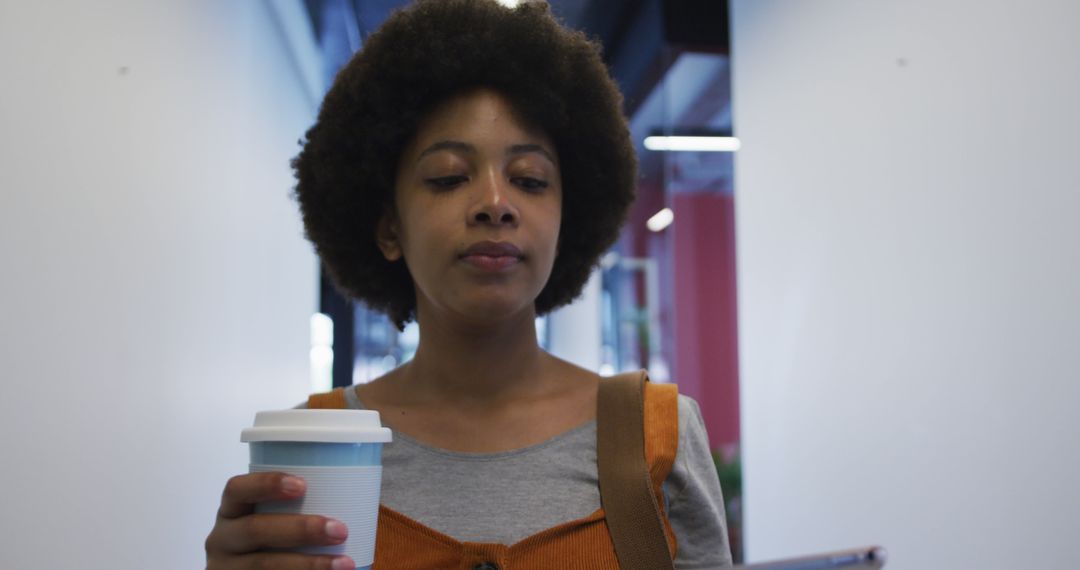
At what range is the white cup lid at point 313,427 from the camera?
0.81m

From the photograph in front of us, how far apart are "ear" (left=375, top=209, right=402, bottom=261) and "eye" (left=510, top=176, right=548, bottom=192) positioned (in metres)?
Result: 0.27

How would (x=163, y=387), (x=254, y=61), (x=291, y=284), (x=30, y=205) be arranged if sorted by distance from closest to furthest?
(x=30, y=205) → (x=163, y=387) → (x=254, y=61) → (x=291, y=284)

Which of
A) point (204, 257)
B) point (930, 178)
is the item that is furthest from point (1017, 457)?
point (204, 257)

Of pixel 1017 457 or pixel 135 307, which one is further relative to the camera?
pixel 135 307

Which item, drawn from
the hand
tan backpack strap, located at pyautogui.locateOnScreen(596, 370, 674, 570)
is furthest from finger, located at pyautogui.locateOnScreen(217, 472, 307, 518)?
tan backpack strap, located at pyautogui.locateOnScreen(596, 370, 674, 570)

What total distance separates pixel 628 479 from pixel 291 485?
515 millimetres

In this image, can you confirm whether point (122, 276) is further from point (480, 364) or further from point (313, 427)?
point (313, 427)

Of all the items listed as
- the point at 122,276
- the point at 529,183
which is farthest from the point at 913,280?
the point at 122,276

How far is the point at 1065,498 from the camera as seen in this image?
4.65 ft

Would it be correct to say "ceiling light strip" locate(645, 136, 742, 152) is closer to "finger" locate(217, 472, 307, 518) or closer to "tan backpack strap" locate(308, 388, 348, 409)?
"tan backpack strap" locate(308, 388, 348, 409)

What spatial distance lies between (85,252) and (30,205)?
11.2 inches

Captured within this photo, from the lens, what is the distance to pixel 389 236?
1.48 m

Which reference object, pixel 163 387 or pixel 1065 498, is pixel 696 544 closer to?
pixel 1065 498

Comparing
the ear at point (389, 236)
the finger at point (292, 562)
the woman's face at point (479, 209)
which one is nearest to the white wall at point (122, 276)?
the ear at point (389, 236)
